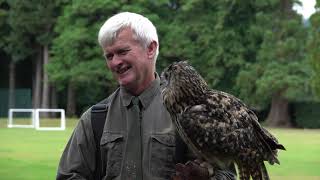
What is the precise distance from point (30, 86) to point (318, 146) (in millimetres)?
42490

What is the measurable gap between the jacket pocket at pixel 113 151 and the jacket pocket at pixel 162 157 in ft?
0.61

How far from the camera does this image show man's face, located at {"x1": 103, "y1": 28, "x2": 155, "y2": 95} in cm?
379

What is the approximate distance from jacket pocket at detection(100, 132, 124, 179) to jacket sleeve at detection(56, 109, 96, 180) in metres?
0.11

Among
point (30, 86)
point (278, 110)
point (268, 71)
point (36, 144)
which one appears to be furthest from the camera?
point (30, 86)

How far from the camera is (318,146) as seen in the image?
92.1ft

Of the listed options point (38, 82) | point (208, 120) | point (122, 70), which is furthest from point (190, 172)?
point (38, 82)

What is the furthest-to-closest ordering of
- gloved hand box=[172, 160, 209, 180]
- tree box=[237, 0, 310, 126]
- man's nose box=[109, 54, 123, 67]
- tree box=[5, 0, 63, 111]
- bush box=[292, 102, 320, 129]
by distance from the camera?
tree box=[5, 0, 63, 111], bush box=[292, 102, 320, 129], tree box=[237, 0, 310, 126], man's nose box=[109, 54, 123, 67], gloved hand box=[172, 160, 209, 180]

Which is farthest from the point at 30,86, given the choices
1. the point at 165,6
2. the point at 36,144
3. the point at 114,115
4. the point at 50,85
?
the point at 114,115

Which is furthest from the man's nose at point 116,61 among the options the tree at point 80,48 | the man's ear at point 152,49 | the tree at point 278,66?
Result: the tree at point 80,48

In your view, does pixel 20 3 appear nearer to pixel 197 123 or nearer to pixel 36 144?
pixel 36 144

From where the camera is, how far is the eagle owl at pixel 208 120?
3836 mm

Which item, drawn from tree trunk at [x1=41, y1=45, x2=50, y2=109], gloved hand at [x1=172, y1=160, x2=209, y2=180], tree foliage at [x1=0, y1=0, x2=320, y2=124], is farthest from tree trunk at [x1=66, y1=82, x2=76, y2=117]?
gloved hand at [x1=172, y1=160, x2=209, y2=180]

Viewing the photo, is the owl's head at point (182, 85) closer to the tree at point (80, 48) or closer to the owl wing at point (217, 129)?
the owl wing at point (217, 129)

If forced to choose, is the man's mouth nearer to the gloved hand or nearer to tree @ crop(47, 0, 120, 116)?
the gloved hand
